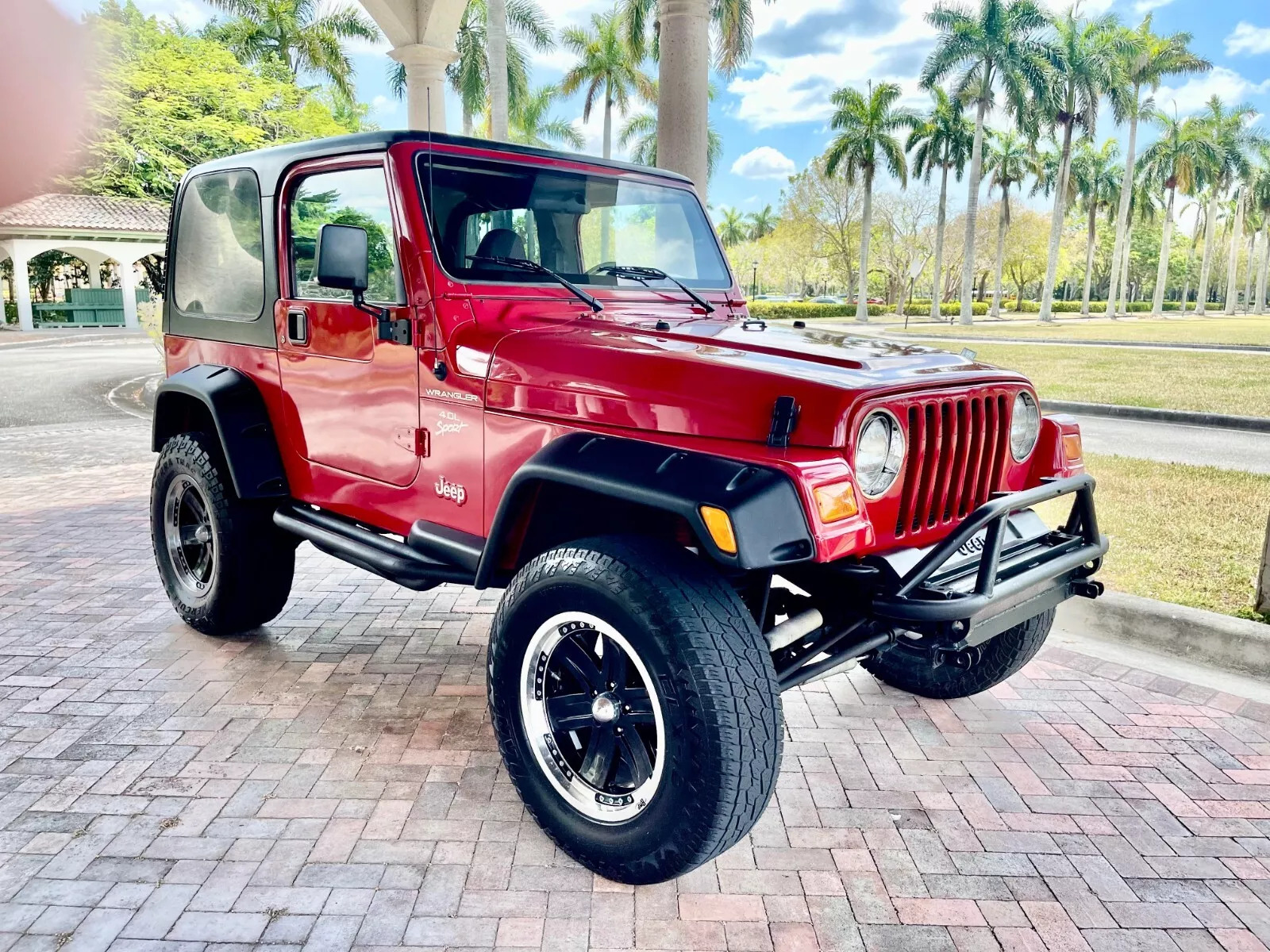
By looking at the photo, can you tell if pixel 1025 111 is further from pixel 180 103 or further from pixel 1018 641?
pixel 1018 641

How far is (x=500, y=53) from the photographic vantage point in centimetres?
1430

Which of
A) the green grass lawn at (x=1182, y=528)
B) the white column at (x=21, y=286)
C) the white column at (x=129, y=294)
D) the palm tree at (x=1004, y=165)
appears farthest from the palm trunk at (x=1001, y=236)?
the green grass lawn at (x=1182, y=528)

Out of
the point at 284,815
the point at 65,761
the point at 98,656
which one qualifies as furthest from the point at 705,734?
the point at 98,656

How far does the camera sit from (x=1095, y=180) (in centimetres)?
5444

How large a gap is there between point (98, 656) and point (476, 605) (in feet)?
5.75

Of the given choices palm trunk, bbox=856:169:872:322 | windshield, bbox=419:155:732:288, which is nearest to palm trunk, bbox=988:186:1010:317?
palm trunk, bbox=856:169:872:322

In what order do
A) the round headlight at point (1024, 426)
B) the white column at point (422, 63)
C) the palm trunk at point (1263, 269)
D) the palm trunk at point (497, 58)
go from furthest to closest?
the palm trunk at point (1263, 269) < the palm trunk at point (497, 58) < the white column at point (422, 63) < the round headlight at point (1024, 426)

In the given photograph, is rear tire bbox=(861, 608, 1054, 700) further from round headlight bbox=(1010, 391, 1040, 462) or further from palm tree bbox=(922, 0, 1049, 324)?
palm tree bbox=(922, 0, 1049, 324)

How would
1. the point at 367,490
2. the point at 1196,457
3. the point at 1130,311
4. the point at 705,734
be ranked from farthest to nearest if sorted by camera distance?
the point at 1130,311
the point at 1196,457
the point at 367,490
the point at 705,734

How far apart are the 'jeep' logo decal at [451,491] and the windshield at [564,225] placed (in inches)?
28.1

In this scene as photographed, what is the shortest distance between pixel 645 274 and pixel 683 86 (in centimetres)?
411

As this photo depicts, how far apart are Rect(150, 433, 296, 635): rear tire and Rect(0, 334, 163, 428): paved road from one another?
8.78m

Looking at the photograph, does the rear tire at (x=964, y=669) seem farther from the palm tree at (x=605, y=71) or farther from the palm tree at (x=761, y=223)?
the palm tree at (x=761, y=223)

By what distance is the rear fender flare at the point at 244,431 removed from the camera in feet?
13.0
